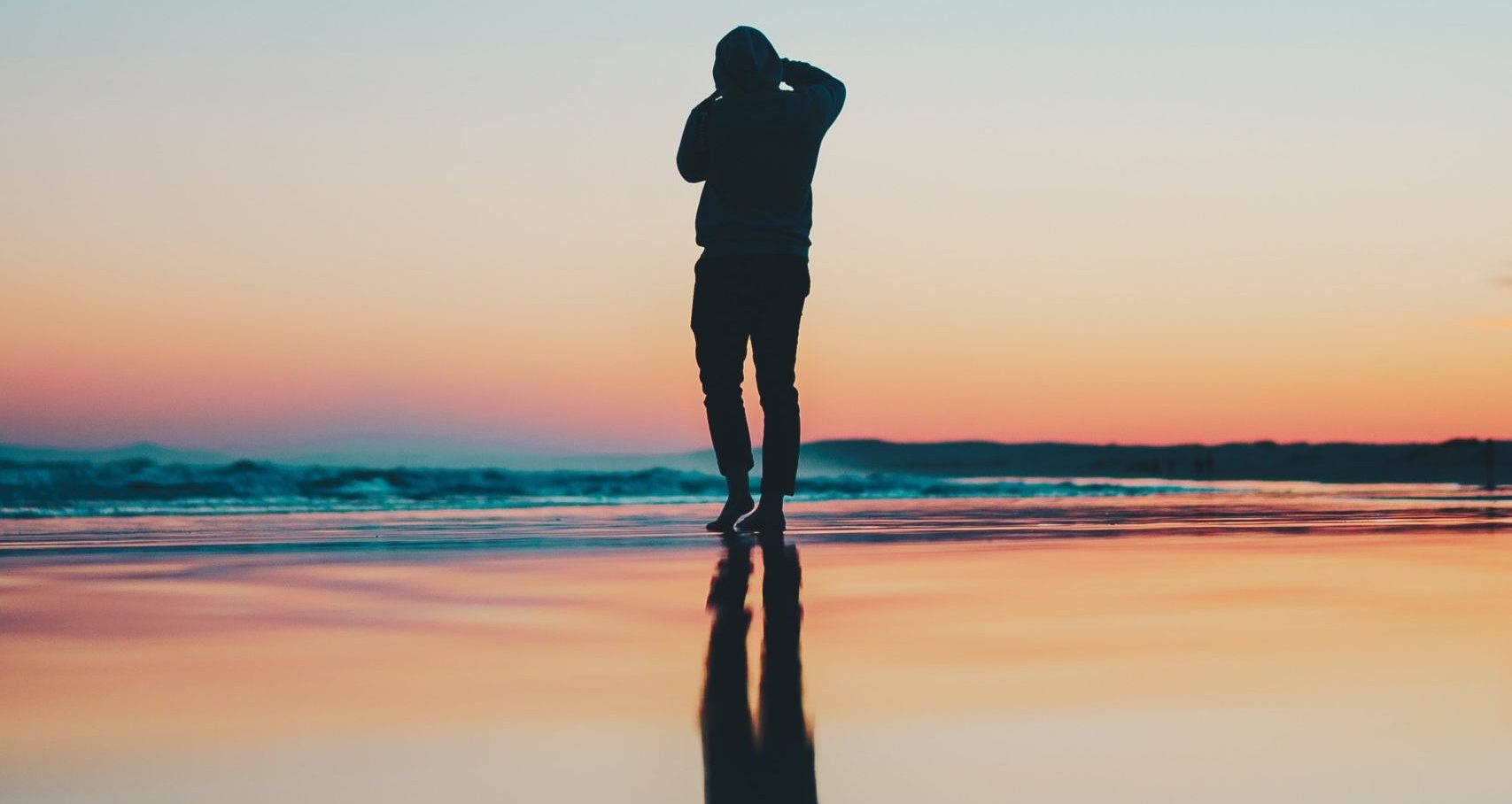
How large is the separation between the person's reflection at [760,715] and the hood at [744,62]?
2.45 meters

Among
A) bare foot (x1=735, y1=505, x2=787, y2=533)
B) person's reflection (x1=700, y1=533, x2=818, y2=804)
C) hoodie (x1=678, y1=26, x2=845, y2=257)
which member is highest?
hoodie (x1=678, y1=26, x2=845, y2=257)

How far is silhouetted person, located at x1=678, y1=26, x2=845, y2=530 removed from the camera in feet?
15.7

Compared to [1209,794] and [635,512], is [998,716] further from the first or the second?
[635,512]

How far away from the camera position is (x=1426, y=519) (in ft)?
18.8

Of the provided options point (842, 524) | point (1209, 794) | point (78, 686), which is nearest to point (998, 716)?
point (1209, 794)

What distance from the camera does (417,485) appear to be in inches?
524

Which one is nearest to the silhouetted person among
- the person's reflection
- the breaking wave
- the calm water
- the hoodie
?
the hoodie

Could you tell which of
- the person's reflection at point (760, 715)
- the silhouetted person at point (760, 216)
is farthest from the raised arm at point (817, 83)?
the person's reflection at point (760, 715)

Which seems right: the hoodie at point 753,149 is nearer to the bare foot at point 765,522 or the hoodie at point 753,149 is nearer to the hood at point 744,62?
the hood at point 744,62

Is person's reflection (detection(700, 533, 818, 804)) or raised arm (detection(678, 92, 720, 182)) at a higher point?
raised arm (detection(678, 92, 720, 182))

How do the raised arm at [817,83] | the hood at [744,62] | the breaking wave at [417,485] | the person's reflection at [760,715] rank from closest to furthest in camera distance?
the person's reflection at [760,715] → the hood at [744,62] → the raised arm at [817,83] → the breaking wave at [417,485]

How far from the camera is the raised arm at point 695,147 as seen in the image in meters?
4.83

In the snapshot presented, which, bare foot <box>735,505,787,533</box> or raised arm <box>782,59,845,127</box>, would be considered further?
raised arm <box>782,59,845,127</box>

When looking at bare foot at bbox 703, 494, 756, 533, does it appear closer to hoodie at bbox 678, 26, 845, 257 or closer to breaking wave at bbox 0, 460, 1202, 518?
hoodie at bbox 678, 26, 845, 257
